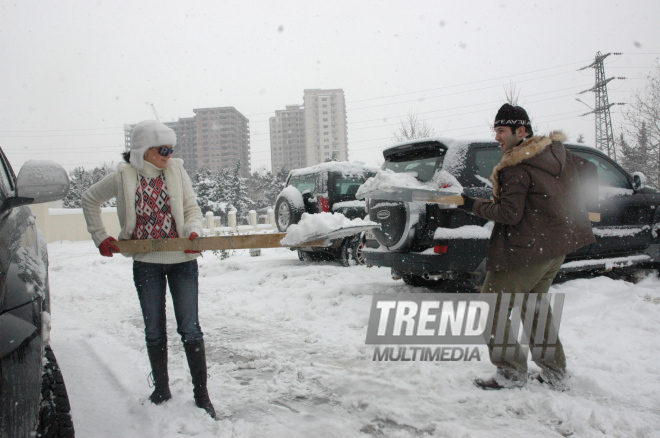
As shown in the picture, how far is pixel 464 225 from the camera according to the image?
491 cm

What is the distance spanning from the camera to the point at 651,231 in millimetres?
6367

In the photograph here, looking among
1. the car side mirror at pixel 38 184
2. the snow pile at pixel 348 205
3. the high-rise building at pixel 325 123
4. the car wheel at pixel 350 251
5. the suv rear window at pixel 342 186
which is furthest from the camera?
the high-rise building at pixel 325 123

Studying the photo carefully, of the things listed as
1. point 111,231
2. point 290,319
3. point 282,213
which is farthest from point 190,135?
point 290,319

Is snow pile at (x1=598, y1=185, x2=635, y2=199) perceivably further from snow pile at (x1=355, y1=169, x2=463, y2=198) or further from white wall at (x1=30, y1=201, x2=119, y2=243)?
white wall at (x1=30, y1=201, x2=119, y2=243)

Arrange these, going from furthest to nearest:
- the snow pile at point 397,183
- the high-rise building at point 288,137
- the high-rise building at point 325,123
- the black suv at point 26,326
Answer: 1. the high-rise building at point 288,137
2. the high-rise building at point 325,123
3. the snow pile at point 397,183
4. the black suv at point 26,326

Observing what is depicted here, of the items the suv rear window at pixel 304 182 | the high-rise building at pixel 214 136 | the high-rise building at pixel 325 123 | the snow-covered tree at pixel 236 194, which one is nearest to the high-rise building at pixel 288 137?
the high-rise building at pixel 325 123

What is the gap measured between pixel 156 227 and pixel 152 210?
107 mm

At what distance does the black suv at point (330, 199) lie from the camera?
8.88 meters

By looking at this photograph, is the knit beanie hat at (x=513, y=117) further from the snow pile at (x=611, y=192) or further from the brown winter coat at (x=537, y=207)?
the snow pile at (x=611, y=192)

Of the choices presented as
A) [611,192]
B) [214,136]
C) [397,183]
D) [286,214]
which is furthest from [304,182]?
[214,136]

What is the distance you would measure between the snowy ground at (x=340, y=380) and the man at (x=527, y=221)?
A: 0.20m

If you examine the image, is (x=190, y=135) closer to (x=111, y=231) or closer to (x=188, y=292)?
(x=111, y=231)

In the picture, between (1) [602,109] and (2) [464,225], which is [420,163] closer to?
(2) [464,225]

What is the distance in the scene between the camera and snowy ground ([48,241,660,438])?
2594mm
